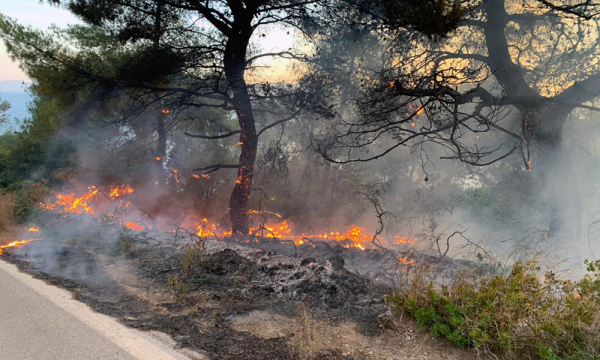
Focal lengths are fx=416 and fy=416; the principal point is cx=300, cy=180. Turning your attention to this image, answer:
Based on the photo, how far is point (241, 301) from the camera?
224 inches

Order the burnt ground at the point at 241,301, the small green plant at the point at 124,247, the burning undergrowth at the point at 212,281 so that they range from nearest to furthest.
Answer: the burnt ground at the point at 241,301
the burning undergrowth at the point at 212,281
the small green plant at the point at 124,247

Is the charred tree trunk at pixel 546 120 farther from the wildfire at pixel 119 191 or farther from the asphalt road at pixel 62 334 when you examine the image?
the wildfire at pixel 119 191

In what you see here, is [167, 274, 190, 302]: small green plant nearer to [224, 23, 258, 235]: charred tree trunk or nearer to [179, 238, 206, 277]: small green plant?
[179, 238, 206, 277]: small green plant

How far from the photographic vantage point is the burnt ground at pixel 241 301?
4.24 meters

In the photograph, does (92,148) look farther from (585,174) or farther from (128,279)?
(585,174)

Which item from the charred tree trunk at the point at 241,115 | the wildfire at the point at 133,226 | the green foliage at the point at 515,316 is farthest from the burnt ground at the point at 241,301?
the wildfire at the point at 133,226

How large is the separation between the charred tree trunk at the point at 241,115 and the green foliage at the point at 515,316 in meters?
6.61

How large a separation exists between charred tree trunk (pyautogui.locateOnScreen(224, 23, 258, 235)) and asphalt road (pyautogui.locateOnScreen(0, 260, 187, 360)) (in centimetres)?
561

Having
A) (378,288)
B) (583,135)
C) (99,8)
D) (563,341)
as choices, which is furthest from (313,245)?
(583,135)

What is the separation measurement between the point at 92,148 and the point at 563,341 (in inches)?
660

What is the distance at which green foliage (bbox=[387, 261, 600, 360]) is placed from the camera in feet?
12.3

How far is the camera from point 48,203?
1225 cm

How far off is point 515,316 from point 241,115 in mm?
7919

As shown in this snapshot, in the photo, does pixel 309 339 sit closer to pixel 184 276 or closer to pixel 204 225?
pixel 184 276
